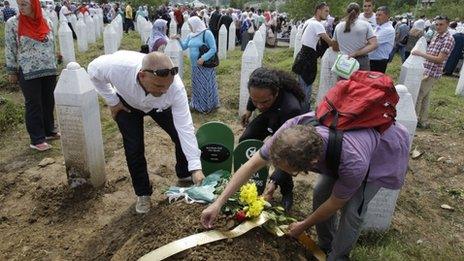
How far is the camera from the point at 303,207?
361cm

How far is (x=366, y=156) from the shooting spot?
206cm

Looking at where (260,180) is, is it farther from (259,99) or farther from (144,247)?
(144,247)

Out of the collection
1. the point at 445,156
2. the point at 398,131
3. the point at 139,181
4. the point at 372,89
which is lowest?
the point at 445,156

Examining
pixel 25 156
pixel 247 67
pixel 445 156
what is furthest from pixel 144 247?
pixel 445 156

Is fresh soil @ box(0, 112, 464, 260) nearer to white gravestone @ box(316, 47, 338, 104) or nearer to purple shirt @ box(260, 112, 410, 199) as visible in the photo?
purple shirt @ box(260, 112, 410, 199)

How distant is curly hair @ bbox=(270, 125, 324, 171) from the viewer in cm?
182

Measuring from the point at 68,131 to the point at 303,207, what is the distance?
2.32 metres

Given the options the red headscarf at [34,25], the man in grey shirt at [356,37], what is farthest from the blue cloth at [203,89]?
the red headscarf at [34,25]

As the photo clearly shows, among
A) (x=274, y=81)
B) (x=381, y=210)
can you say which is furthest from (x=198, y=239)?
(x=381, y=210)

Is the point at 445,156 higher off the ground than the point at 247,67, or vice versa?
the point at 247,67

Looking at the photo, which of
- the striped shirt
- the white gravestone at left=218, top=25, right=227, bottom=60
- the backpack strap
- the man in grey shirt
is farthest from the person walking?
the white gravestone at left=218, top=25, right=227, bottom=60

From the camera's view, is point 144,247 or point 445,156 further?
point 445,156

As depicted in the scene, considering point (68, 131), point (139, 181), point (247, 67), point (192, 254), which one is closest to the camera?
point (192, 254)

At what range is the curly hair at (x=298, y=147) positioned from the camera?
1.82 meters
